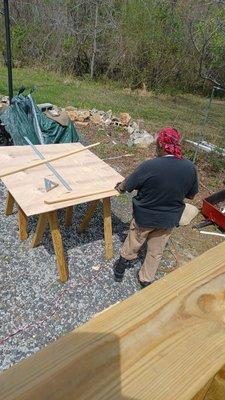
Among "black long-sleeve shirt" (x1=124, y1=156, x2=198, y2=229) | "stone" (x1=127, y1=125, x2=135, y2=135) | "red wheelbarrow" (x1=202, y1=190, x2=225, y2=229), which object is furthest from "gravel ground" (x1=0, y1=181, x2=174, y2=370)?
"stone" (x1=127, y1=125, x2=135, y2=135)

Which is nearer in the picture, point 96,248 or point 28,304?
point 28,304

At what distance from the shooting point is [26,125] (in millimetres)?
6227

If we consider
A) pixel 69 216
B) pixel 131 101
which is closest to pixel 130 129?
pixel 69 216

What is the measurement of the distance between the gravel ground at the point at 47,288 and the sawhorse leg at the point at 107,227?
0.44 ft

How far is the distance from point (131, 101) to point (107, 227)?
1086 cm

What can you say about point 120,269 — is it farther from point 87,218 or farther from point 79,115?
point 79,115

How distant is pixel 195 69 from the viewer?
17625 mm

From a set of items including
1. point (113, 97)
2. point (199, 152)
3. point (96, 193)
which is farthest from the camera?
point (113, 97)

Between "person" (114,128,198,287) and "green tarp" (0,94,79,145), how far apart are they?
2.93 meters

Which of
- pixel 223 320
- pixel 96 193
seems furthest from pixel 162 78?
pixel 223 320

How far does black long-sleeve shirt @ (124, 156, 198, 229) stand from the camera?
11.1 ft

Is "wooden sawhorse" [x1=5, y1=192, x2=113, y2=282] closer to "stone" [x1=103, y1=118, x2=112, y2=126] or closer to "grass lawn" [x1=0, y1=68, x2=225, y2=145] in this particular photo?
"stone" [x1=103, y1=118, x2=112, y2=126]

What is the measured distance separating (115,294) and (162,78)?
49.1 feet

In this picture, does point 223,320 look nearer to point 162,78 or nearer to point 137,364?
point 137,364
